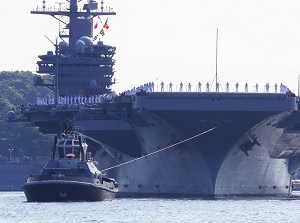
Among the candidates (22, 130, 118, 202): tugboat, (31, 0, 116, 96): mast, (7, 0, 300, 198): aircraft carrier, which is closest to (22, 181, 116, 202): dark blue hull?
(22, 130, 118, 202): tugboat

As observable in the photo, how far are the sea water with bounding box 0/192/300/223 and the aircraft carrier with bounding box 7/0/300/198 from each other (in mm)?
3068

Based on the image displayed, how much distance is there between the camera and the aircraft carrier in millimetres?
66875

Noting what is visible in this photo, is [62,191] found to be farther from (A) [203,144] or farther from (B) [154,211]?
(A) [203,144]

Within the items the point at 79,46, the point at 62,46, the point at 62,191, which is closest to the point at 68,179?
the point at 62,191

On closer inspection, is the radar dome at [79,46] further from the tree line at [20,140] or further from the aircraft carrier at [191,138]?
the tree line at [20,140]

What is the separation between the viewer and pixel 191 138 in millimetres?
69688

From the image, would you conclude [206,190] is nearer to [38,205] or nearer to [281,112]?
[281,112]

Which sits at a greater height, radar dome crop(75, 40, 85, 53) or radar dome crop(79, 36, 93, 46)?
radar dome crop(79, 36, 93, 46)

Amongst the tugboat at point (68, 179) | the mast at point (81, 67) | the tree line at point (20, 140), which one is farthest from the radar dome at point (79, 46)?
the tree line at point (20, 140)

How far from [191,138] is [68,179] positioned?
9.35m

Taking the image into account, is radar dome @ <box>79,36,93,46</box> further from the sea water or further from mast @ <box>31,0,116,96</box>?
the sea water

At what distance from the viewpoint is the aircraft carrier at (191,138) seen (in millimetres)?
66875

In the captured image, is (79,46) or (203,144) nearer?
(203,144)

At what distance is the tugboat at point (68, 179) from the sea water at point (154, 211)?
1.49 ft
